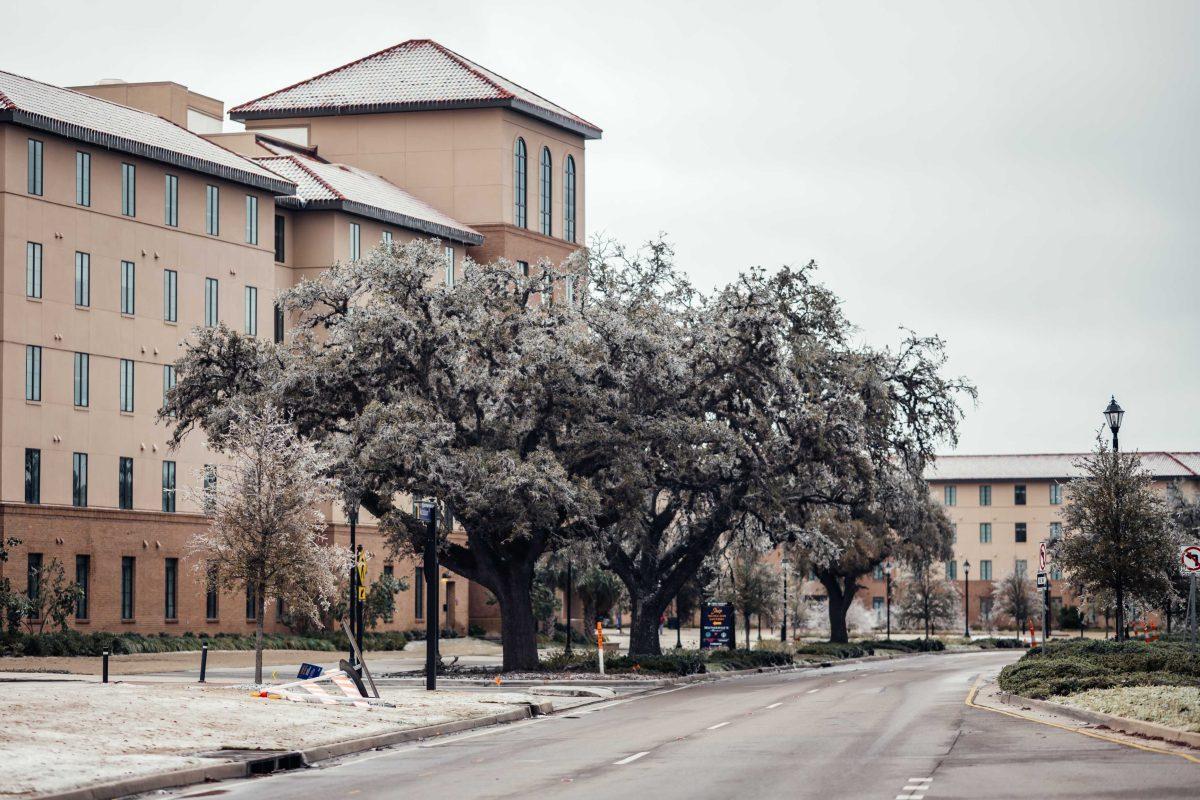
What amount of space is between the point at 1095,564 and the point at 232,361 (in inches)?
973

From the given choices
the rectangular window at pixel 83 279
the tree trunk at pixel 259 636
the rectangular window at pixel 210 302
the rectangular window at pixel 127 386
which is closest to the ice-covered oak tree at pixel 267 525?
the tree trunk at pixel 259 636

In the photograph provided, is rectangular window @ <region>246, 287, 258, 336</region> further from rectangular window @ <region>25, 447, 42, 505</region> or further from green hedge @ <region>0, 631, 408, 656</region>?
green hedge @ <region>0, 631, 408, 656</region>

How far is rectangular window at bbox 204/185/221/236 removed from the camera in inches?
2694

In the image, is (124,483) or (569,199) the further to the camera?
(569,199)

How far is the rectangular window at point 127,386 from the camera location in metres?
64.8

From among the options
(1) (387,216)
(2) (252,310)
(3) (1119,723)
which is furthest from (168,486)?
(3) (1119,723)

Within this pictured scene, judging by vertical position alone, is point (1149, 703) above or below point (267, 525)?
below

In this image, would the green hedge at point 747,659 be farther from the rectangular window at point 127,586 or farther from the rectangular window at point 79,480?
the rectangular window at point 79,480

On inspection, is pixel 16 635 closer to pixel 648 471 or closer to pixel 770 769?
pixel 648 471

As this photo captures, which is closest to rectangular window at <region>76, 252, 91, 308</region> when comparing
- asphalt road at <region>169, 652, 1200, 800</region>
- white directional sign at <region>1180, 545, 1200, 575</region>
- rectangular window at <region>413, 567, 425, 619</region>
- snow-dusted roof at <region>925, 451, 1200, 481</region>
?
rectangular window at <region>413, 567, 425, 619</region>

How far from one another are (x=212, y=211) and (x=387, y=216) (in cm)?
947

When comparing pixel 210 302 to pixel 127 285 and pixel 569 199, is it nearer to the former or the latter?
pixel 127 285

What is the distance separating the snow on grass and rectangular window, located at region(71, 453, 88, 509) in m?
42.1

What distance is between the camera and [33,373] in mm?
60844
